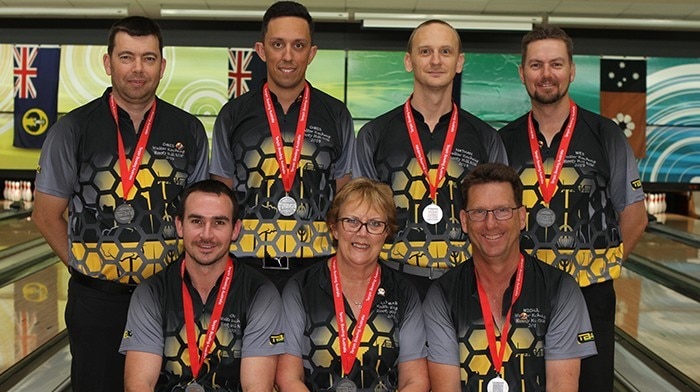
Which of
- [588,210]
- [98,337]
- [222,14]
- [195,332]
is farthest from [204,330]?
[222,14]

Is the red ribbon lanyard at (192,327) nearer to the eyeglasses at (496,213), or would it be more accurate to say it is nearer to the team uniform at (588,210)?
the eyeglasses at (496,213)

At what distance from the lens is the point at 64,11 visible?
10.2m

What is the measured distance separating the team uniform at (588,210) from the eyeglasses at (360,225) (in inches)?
27.3

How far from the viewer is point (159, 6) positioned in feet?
31.8

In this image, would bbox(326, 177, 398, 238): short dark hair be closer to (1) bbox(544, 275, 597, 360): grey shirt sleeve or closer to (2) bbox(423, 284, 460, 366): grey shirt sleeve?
(2) bbox(423, 284, 460, 366): grey shirt sleeve

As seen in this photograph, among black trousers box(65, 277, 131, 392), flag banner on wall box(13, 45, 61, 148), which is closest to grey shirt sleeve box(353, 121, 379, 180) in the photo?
black trousers box(65, 277, 131, 392)

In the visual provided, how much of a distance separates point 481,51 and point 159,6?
13.1 feet

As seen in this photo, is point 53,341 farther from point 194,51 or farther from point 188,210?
point 194,51

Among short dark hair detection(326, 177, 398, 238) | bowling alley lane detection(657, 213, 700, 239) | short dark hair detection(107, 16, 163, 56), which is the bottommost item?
bowling alley lane detection(657, 213, 700, 239)

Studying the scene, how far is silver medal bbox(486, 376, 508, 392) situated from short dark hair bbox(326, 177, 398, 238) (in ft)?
1.77

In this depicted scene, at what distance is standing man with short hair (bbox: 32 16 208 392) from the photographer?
295 centimetres

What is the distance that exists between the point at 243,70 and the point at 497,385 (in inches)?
340

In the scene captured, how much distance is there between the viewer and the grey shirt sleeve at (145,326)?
2.58 meters

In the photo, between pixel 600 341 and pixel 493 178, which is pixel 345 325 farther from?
pixel 600 341
